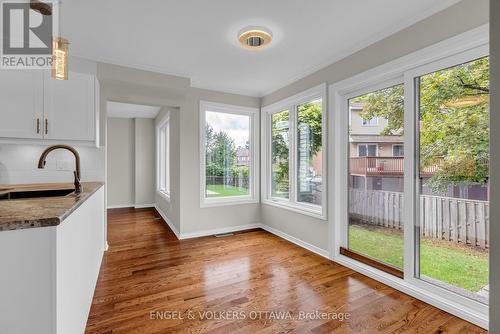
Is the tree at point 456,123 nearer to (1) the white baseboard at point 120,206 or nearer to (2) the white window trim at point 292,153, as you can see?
(2) the white window trim at point 292,153

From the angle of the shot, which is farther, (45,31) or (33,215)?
(45,31)

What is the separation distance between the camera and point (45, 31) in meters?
2.34

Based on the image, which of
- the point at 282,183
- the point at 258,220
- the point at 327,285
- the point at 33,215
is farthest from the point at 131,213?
the point at 33,215

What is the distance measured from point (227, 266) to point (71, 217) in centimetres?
201

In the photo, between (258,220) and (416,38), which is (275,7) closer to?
(416,38)

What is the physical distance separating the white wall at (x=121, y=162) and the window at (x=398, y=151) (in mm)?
6419

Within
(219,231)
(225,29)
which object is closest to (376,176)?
(225,29)

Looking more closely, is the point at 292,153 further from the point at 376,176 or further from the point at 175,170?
the point at 175,170

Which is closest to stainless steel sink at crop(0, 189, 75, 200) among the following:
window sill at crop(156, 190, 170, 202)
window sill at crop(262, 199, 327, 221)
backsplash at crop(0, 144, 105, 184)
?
backsplash at crop(0, 144, 105, 184)

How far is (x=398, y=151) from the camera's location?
2504mm

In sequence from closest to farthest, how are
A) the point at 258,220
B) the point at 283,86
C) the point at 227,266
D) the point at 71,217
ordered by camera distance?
the point at 71,217
the point at 227,266
the point at 283,86
the point at 258,220

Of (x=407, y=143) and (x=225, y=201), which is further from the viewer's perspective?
(x=225, y=201)

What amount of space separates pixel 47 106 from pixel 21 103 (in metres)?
0.21

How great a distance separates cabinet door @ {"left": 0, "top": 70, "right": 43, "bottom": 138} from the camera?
2480 mm
